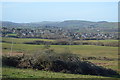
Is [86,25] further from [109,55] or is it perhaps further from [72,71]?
[72,71]

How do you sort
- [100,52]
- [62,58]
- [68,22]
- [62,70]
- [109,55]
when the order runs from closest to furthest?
1. [62,70]
2. [62,58]
3. [109,55]
4. [100,52]
5. [68,22]

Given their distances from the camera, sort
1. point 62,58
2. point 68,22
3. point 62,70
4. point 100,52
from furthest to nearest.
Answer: point 68,22 < point 100,52 < point 62,58 < point 62,70

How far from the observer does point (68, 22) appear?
475ft

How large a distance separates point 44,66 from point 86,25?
134166 millimetres

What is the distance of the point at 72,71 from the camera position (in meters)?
16.9

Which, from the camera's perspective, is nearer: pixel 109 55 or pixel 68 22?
pixel 109 55

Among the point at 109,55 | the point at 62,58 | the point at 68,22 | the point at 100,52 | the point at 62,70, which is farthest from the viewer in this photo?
the point at 68,22

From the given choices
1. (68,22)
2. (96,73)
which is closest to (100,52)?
(96,73)

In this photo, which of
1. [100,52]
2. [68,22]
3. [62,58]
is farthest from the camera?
[68,22]

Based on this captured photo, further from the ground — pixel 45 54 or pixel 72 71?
pixel 45 54

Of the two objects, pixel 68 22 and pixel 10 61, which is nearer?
pixel 10 61

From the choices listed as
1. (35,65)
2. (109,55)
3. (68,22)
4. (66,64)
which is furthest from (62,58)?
(68,22)

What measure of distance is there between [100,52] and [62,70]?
107ft

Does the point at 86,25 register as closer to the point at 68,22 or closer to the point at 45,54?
the point at 68,22
